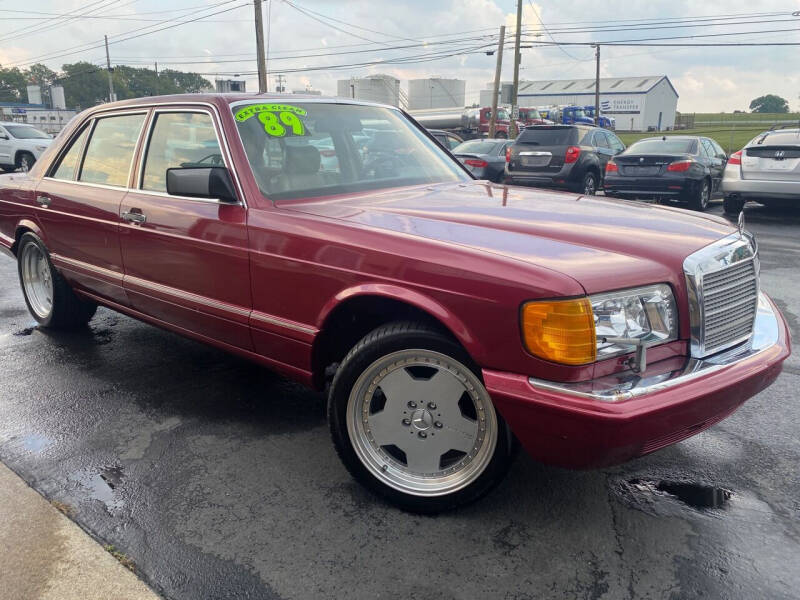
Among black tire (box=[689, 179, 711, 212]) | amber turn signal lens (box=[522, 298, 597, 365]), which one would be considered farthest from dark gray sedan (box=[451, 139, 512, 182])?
amber turn signal lens (box=[522, 298, 597, 365])

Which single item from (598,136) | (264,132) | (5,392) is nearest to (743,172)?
(598,136)

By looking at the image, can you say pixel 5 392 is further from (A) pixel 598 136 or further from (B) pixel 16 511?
(A) pixel 598 136

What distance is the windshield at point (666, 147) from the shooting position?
12.1 m

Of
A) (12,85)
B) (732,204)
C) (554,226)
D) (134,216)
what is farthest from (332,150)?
(12,85)

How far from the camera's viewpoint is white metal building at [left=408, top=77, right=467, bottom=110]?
64.4 meters

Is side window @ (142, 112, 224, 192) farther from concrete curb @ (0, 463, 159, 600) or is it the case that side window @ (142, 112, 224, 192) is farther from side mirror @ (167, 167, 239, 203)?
concrete curb @ (0, 463, 159, 600)

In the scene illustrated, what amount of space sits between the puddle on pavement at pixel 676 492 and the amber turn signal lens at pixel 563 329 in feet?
3.01

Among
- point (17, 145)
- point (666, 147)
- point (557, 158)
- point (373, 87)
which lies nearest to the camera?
point (666, 147)

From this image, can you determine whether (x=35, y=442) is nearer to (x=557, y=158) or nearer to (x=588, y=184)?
(x=557, y=158)

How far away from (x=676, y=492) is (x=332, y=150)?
2.34 m

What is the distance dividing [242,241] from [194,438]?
3.40 feet

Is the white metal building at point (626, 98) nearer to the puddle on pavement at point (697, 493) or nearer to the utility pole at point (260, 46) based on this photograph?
the utility pole at point (260, 46)

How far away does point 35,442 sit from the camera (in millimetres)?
3270

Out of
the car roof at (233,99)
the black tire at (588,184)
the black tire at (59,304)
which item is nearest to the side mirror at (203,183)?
the car roof at (233,99)
